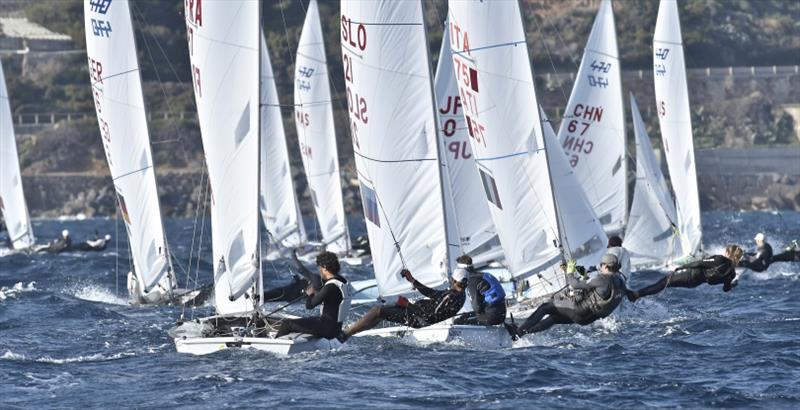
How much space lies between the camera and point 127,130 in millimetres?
27531

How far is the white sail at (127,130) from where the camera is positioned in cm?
2717

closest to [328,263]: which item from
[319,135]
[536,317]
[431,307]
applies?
[431,307]

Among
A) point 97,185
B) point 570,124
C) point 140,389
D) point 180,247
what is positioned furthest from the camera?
point 97,185

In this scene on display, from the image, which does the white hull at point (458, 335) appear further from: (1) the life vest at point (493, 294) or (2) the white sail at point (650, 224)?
(2) the white sail at point (650, 224)

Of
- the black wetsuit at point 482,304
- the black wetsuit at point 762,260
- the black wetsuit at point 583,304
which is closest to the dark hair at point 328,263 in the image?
the black wetsuit at point 482,304

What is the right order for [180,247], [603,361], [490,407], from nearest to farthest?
[490,407]
[603,361]
[180,247]

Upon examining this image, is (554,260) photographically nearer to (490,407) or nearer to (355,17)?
(355,17)

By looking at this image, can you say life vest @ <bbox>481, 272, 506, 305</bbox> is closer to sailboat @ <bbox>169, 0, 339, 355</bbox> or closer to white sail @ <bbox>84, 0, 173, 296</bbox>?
sailboat @ <bbox>169, 0, 339, 355</bbox>

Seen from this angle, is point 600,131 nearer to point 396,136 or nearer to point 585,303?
point 396,136

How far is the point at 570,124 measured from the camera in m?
36.9

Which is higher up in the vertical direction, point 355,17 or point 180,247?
point 355,17

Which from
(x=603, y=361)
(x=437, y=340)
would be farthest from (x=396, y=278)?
(x=603, y=361)

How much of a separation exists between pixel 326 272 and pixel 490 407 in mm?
3338

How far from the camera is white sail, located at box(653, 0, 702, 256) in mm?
37469
